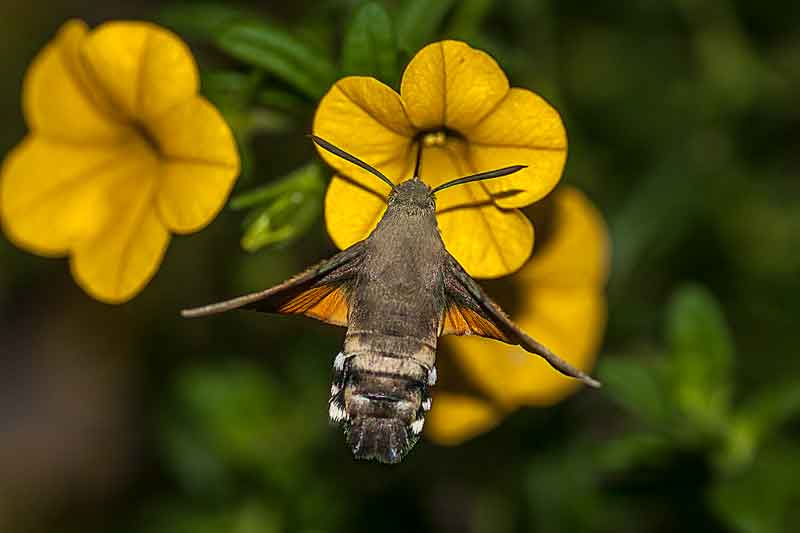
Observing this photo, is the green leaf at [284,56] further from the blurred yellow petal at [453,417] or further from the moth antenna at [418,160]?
the blurred yellow petal at [453,417]

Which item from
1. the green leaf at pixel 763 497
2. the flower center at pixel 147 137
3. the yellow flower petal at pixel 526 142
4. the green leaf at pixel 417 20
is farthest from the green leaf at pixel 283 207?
the green leaf at pixel 763 497

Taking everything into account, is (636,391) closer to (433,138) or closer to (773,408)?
(773,408)

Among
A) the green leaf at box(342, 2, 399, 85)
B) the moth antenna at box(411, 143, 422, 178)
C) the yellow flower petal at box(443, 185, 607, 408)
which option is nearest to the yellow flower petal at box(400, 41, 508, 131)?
the moth antenna at box(411, 143, 422, 178)

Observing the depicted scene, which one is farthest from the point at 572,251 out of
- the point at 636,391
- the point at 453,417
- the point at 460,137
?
the point at 460,137

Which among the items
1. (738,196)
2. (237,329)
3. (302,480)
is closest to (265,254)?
(237,329)

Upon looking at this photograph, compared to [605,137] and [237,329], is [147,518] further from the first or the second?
[605,137]

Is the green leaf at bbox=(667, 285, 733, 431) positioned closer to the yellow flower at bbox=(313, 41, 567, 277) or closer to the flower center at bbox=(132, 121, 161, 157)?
the yellow flower at bbox=(313, 41, 567, 277)
